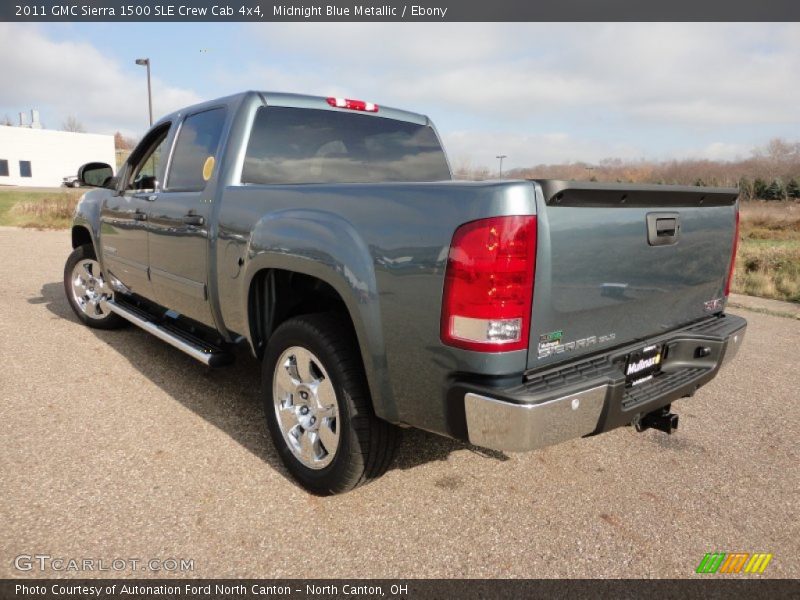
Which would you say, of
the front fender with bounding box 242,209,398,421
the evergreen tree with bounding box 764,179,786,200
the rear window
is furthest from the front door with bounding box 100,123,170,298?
the evergreen tree with bounding box 764,179,786,200

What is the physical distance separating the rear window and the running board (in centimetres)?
109

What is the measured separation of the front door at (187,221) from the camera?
11.3 ft

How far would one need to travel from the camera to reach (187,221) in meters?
3.53

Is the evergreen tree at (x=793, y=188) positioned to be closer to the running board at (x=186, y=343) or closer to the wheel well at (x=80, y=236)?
the wheel well at (x=80, y=236)

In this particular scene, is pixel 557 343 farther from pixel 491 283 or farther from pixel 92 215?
pixel 92 215

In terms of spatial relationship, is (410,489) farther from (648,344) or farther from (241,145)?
(241,145)

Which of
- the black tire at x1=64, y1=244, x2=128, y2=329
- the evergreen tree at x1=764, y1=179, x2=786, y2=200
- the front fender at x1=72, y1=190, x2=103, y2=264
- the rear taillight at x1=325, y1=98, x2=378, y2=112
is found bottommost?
the black tire at x1=64, y1=244, x2=128, y2=329

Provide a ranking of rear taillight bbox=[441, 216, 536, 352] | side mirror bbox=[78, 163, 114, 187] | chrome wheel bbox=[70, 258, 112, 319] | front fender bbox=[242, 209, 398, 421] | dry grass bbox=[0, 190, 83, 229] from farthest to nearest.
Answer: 1. dry grass bbox=[0, 190, 83, 229]
2. chrome wheel bbox=[70, 258, 112, 319]
3. side mirror bbox=[78, 163, 114, 187]
4. front fender bbox=[242, 209, 398, 421]
5. rear taillight bbox=[441, 216, 536, 352]

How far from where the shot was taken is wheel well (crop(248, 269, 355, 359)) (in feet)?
9.89

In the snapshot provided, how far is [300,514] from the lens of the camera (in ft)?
8.57

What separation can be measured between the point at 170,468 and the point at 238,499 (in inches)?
20.1

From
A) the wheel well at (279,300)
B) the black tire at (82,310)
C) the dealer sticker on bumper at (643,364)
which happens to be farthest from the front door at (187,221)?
the dealer sticker on bumper at (643,364)

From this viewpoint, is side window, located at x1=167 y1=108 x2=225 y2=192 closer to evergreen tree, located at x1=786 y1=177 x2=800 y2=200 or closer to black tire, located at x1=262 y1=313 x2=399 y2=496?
black tire, located at x1=262 y1=313 x2=399 y2=496

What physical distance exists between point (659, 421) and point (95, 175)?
497cm
